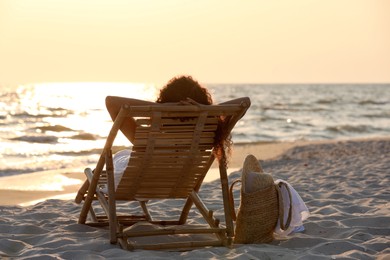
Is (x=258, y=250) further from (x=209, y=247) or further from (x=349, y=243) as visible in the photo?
(x=349, y=243)

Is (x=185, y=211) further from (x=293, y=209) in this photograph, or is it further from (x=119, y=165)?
(x=293, y=209)

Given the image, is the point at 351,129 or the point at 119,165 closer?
the point at 119,165

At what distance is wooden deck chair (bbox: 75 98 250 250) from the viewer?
4309mm

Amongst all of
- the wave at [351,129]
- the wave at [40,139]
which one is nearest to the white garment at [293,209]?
the wave at [40,139]

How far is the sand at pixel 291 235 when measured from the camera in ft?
14.1

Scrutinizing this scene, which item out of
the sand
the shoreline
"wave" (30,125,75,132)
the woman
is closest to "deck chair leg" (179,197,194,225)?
the sand

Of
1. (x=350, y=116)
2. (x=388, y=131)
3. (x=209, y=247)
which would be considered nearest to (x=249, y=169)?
(x=209, y=247)

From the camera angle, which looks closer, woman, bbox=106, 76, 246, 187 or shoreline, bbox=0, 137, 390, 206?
woman, bbox=106, 76, 246, 187

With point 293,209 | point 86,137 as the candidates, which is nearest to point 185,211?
point 293,209

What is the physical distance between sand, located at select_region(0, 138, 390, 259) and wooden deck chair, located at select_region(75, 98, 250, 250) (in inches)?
7.5

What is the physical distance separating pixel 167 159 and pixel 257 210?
2.57ft

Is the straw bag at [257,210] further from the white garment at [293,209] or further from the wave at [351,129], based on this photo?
the wave at [351,129]

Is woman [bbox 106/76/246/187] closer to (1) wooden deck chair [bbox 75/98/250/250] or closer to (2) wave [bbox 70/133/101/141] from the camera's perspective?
(1) wooden deck chair [bbox 75/98/250/250]

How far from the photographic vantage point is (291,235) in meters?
4.96
